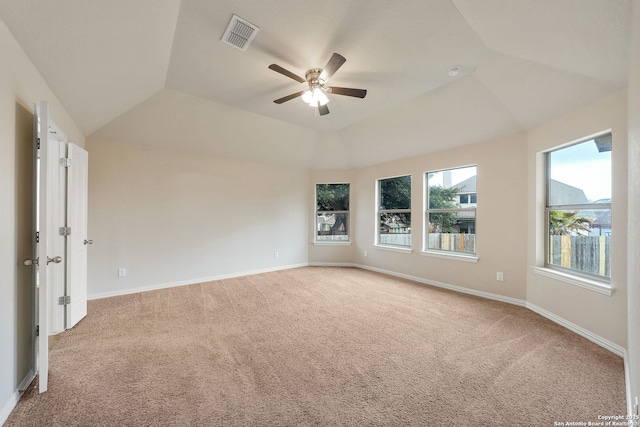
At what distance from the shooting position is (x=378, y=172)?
5.59 m

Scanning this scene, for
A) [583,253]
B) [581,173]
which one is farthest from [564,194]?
[583,253]

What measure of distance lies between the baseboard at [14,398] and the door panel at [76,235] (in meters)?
1.05

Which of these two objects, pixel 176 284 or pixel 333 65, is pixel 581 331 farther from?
pixel 176 284

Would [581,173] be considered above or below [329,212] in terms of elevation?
above

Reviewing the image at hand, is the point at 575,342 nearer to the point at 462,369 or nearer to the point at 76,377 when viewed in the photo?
the point at 462,369

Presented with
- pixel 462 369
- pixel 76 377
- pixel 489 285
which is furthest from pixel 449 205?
pixel 76 377

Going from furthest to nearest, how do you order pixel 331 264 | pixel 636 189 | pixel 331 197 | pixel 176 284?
pixel 331 197 < pixel 331 264 < pixel 176 284 < pixel 636 189

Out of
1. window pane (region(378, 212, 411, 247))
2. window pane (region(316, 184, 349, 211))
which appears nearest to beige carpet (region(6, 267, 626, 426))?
window pane (region(378, 212, 411, 247))

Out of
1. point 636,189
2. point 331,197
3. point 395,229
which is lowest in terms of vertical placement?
point 395,229

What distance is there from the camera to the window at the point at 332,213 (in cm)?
624

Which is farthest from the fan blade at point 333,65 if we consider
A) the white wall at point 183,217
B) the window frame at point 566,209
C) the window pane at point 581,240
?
the white wall at point 183,217

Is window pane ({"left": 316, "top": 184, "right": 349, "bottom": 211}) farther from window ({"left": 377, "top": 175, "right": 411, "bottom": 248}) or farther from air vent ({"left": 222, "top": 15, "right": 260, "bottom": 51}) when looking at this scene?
air vent ({"left": 222, "top": 15, "right": 260, "bottom": 51})

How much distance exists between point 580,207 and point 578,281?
812mm

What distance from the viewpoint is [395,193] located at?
543cm
